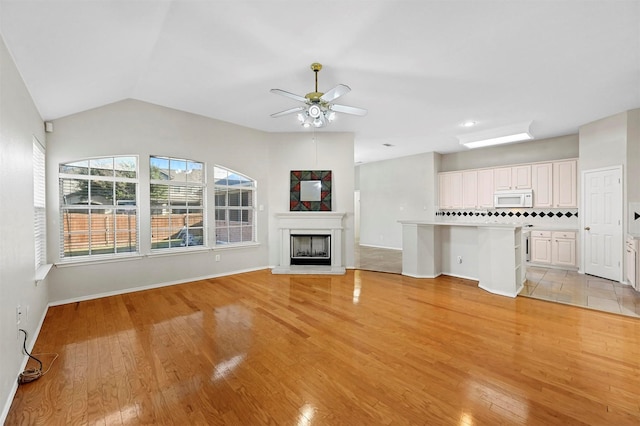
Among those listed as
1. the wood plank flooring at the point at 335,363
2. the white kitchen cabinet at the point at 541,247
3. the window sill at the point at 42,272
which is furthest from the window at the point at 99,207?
the white kitchen cabinet at the point at 541,247

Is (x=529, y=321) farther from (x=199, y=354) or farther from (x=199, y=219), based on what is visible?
(x=199, y=219)

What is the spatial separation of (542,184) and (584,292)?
276 centimetres

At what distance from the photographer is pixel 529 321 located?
304 cm

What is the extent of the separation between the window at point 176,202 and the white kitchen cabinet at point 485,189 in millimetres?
6535

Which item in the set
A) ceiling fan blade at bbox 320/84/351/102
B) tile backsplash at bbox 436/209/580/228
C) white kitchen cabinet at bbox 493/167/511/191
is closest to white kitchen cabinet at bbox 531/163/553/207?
tile backsplash at bbox 436/209/580/228

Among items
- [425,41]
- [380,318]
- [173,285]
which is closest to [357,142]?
[425,41]

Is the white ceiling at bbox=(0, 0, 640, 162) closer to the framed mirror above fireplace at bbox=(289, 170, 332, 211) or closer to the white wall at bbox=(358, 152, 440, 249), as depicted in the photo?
the framed mirror above fireplace at bbox=(289, 170, 332, 211)

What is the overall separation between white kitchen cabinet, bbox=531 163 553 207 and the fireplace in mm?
4837

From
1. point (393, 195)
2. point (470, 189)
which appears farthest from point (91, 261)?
point (470, 189)

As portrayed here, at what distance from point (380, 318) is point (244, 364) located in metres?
1.64

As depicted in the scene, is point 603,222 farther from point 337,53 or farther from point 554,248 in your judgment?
point 337,53

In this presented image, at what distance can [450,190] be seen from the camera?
24.1 ft

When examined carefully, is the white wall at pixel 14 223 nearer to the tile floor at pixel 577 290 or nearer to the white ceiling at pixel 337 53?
the white ceiling at pixel 337 53

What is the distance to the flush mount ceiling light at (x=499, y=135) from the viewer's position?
503 cm
